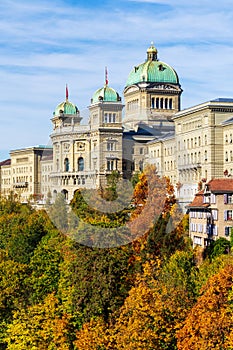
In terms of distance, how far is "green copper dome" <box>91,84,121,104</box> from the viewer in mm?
149125

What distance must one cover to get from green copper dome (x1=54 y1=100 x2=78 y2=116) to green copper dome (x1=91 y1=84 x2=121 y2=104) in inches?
728

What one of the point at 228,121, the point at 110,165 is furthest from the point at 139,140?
the point at 228,121

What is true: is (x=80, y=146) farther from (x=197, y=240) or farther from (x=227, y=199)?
(x=227, y=199)

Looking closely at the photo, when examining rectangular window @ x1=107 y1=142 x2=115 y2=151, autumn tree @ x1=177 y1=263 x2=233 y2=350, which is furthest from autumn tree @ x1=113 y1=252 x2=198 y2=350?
rectangular window @ x1=107 y1=142 x2=115 y2=151

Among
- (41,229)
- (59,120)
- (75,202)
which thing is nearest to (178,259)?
(41,229)

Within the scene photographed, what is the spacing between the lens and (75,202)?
10469 cm

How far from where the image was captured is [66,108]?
170 meters

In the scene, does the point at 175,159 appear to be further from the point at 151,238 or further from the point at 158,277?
the point at 158,277

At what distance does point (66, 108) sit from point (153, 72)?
57.3 ft

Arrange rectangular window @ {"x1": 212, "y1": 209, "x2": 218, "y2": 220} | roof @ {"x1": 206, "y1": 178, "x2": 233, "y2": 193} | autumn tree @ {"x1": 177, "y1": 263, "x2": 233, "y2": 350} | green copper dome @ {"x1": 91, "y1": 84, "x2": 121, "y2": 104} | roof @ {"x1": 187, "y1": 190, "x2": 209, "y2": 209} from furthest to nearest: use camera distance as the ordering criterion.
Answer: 1. green copper dome @ {"x1": 91, "y1": 84, "x2": 121, "y2": 104}
2. roof @ {"x1": 187, "y1": 190, "x2": 209, "y2": 209}
3. roof @ {"x1": 206, "y1": 178, "x2": 233, "y2": 193}
4. rectangular window @ {"x1": 212, "y1": 209, "x2": 218, "y2": 220}
5. autumn tree @ {"x1": 177, "y1": 263, "x2": 233, "y2": 350}

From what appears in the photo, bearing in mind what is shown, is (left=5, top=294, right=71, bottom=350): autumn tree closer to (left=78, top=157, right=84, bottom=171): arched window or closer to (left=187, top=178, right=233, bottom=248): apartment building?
(left=187, top=178, right=233, bottom=248): apartment building

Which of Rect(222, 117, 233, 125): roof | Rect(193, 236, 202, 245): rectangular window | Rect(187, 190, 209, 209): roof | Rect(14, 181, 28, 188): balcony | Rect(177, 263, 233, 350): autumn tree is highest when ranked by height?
Rect(222, 117, 233, 125): roof

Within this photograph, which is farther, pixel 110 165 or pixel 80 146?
pixel 80 146

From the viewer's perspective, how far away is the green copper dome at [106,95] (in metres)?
149
